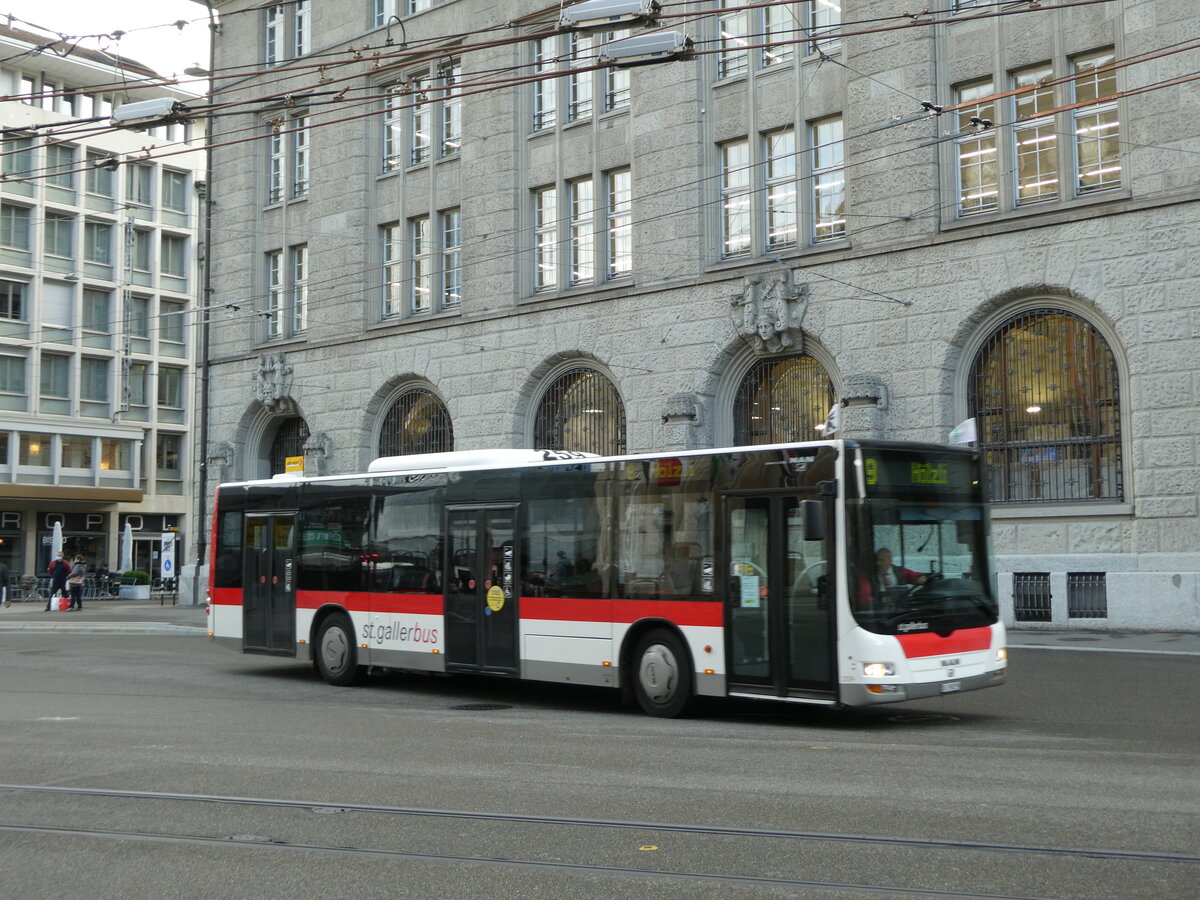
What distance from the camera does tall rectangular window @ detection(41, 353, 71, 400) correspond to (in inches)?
2265

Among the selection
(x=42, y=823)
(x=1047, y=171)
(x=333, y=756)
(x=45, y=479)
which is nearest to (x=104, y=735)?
(x=333, y=756)

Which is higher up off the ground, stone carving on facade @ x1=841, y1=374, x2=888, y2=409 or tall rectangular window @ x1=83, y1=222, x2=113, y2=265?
tall rectangular window @ x1=83, y1=222, x2=113, y2=265

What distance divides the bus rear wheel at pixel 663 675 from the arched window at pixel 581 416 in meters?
14.9

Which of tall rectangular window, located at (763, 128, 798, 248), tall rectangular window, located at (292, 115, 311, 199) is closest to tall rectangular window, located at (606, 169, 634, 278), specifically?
tall rectangular window, located at (763, 128, 798, 248)

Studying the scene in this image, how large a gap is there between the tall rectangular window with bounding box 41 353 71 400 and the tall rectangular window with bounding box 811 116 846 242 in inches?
1669

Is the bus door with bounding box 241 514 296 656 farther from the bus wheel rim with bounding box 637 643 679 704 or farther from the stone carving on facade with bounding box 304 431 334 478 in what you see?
the stone carving on facade with bounding box 304 431 334 478

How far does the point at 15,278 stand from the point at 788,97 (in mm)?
42004

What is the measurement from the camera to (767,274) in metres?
25.5

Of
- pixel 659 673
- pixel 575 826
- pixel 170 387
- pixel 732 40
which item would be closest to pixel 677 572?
pixel 659 673

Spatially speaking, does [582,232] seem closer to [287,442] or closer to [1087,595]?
[287,442]

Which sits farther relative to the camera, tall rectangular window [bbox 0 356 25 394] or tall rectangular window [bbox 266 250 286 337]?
tall rectangular window [bbox 0 356 25 394]

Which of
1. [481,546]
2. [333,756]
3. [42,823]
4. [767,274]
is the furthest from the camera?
[767,274]

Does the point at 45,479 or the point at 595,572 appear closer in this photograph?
the point at 595,572

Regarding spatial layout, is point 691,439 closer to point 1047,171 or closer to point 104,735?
point 1047,171
